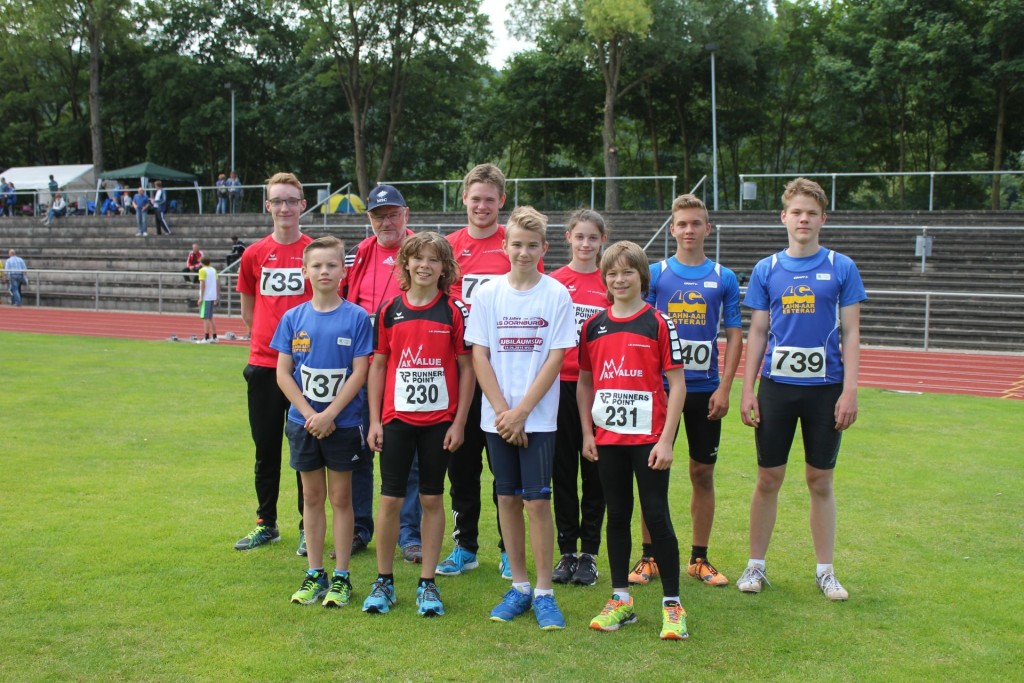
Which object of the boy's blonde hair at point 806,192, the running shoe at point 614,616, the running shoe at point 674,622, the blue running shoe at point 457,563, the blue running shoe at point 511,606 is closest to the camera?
the running shoe at point 674,622

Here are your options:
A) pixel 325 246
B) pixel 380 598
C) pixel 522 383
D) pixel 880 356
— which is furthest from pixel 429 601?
pixel 880 356

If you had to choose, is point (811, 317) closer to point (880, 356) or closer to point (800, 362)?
point (800, 362)

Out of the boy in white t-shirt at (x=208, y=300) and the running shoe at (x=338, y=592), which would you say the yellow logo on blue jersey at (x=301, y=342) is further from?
the boy in white t-shirt at (x=208, y=300)

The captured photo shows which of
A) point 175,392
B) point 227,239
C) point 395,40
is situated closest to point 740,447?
point 175,392

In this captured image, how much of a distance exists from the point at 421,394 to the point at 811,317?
6.50 ft

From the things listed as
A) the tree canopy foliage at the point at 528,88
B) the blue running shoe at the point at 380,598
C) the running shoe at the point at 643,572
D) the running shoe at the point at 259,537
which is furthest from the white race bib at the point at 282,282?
the tree canopy foliage at the point at 528,88

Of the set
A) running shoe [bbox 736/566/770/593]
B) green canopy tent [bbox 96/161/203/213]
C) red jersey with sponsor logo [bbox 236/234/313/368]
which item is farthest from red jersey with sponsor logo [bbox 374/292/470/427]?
green canopy tent [bbox 96/161/203/213]

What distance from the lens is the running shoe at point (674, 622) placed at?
13.8ft

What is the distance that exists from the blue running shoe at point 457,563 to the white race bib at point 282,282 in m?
1.73

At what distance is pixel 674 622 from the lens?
4258 millimetres

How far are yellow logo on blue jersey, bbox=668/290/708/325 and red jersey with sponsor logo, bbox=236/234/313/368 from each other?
209cm

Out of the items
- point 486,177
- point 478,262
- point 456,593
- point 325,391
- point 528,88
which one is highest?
point 528,88

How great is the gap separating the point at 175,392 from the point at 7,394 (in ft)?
5.83

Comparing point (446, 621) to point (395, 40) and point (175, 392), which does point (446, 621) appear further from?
point (395, 40)
